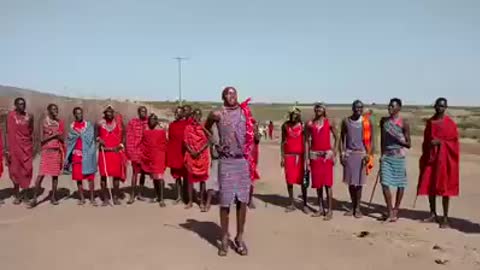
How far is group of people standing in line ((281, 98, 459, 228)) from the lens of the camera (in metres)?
8.62

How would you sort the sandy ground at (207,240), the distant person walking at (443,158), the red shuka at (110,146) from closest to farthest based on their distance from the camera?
the sandy ground at (207,240)
the distant person walking at (443,158)
the red shuka at (110,146)

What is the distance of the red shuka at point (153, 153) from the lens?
10102 millimetres

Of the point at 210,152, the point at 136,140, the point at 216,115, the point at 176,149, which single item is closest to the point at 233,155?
the point at 216,115

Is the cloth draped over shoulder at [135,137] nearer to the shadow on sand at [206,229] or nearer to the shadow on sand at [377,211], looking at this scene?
the shadow on sand at [206,229]

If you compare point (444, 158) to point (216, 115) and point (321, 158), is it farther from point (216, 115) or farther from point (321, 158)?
point (216, 115)

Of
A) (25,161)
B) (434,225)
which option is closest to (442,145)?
(434,225)

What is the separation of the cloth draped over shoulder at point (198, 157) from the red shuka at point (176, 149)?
32 cm

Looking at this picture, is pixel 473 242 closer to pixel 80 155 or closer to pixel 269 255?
pixel 269 255

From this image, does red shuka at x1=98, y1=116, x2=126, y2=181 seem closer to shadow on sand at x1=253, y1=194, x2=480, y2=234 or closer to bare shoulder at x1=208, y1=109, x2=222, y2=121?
shadow on sand at x1=253, y1=194, x2=480, y2=234

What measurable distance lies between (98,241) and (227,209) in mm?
1897

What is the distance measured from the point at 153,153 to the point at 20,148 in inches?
92.5

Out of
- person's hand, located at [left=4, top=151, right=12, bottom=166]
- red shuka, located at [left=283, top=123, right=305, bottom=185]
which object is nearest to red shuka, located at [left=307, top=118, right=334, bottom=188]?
red shuka, located at [left=283, top=123, right=305, bottom=185]

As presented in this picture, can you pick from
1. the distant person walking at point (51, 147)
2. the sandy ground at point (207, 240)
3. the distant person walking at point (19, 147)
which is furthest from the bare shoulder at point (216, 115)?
the distant person walking at point (19, 147)

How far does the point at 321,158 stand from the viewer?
9.12 m
